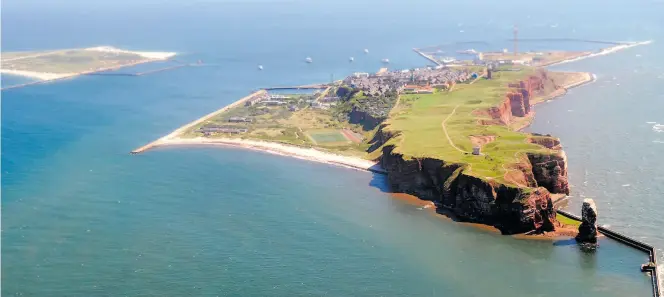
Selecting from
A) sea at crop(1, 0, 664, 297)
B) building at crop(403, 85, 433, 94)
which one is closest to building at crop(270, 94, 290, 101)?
building at crop(403, 85, 433, 94)

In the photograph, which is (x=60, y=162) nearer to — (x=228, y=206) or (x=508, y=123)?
(x=228, y=206)

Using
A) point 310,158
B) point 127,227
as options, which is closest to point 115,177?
point 127,227

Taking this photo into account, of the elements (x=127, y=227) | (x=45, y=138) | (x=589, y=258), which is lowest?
(x=589, y=258)

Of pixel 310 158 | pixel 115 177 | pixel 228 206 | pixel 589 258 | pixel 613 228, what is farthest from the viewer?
pixel 310 158

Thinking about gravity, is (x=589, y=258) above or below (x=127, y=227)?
below

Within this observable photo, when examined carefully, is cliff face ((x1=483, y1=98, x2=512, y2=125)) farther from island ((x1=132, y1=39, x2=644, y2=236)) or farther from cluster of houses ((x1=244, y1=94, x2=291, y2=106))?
cluster of houses ((x1=244, y1=94, x2=291, y2=106))

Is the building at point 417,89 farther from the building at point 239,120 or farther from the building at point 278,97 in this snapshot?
the building at point 239,120
